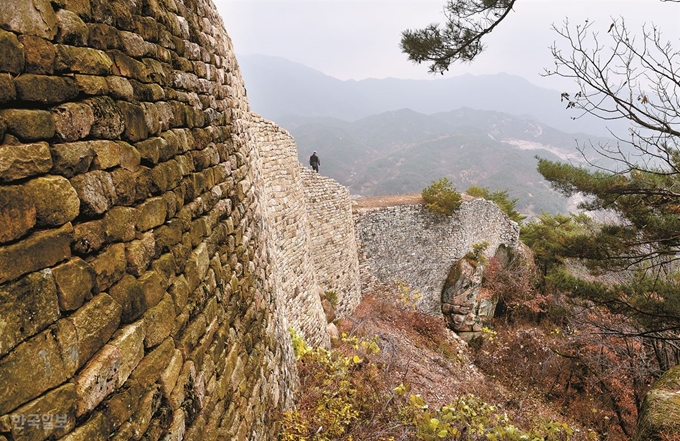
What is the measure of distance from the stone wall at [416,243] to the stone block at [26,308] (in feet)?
41.9

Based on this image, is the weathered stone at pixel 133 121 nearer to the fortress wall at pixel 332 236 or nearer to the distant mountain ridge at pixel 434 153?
the fortress wall at pixel 332 236

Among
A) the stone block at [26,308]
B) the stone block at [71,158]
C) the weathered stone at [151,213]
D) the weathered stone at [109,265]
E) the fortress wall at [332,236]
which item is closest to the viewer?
the stone block at [26,308]

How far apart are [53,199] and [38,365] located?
518 millimetres

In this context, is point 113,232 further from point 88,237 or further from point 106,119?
point 106,119

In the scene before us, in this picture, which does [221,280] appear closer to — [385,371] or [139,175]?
[139,175]

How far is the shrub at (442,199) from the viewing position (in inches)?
610

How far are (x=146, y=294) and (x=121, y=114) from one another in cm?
81

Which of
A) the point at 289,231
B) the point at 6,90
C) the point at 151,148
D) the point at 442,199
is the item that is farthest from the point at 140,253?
the point at 442,199

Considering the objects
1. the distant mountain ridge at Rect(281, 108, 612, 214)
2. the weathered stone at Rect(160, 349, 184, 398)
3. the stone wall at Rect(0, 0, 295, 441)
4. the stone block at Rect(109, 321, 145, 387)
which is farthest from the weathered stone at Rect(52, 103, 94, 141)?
the distant mountain ridge at Rect(281, 108, 612, 214)

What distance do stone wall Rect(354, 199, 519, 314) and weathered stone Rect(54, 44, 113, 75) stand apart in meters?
12.4

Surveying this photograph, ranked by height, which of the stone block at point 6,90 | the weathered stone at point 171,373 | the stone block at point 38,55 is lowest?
the weathered stone at point 171,373

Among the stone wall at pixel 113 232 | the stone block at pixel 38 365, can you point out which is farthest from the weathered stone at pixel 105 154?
the stone block at pixel 38 365

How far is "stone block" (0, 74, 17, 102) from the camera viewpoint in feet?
3.54

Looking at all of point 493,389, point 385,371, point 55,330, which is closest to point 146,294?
point 55,330
